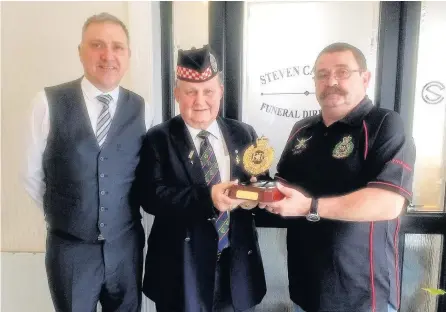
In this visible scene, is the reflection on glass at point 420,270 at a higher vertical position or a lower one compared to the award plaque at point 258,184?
lower

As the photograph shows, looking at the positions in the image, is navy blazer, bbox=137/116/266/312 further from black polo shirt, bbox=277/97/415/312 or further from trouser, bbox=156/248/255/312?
black polo shirt, bbox=277/97/415/312

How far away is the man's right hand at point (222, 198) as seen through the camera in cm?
102

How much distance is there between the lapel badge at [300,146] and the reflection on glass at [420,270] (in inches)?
22.8

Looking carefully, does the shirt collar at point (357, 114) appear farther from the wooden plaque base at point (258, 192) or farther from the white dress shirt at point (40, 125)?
the white dress shirt at point (40, 125)

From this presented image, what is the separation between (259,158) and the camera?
1012 millimetres

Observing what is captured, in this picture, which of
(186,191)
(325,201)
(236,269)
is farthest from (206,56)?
(236,269)

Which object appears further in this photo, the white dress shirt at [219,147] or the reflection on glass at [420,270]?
the reflection on glass at [420,270]

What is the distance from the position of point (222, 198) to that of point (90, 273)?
458mm

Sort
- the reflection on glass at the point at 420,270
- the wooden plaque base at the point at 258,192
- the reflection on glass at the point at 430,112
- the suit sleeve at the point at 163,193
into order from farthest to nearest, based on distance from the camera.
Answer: the reflection on glass at the point at 420,270, the reflection on glass at the point at 430,112, the suit sleeve at the point at 163,193, the wooden plaque base at the point at 258,192

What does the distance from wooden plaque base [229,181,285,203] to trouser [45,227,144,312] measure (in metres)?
0.40

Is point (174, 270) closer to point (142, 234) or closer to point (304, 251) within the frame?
point (142, 234)

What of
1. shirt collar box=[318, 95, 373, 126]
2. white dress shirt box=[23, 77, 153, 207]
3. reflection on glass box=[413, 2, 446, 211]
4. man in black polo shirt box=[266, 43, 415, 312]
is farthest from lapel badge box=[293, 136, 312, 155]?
white dress shirt box=[23, 77, 153, 207]

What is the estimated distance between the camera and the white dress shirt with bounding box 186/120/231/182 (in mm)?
1135

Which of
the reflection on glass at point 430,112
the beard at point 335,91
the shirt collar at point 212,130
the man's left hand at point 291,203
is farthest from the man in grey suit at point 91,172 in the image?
the reflection on glass at point 430,112
